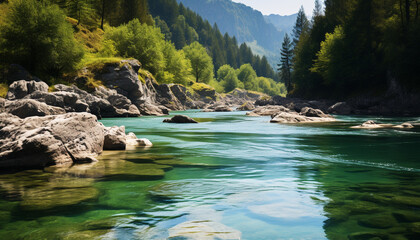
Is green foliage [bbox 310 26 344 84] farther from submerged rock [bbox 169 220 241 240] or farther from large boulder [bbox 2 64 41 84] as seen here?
submerged rock [bbox 169 220 241 240]

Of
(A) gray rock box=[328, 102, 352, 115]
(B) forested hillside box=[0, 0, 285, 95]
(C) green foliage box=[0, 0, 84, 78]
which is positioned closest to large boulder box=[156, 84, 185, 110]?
(B) forested hillside box=[0, 0, 285, 95]

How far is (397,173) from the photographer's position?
7.52 metres

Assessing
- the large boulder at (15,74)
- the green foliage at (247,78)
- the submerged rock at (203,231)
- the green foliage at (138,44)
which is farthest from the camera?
the green foliage at (247,78)

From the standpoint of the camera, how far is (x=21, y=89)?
84.7 feet

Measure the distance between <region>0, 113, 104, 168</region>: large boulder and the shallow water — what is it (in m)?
0.52

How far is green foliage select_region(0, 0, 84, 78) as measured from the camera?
113ft

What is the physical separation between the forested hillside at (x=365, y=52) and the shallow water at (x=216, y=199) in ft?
98.7

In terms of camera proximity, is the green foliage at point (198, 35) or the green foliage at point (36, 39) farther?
the green foliage at point (198, 35)

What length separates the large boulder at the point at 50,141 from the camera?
25.4ft

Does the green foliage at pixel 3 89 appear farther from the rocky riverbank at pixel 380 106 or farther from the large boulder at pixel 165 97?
the rocky riverbank at pixel 380 106

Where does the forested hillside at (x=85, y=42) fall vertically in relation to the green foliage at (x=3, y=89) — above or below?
above

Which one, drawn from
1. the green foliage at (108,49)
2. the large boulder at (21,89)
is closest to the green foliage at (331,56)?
the green foliage at (108,49)

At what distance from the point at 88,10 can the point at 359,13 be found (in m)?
49.1

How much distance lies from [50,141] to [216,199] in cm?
511
